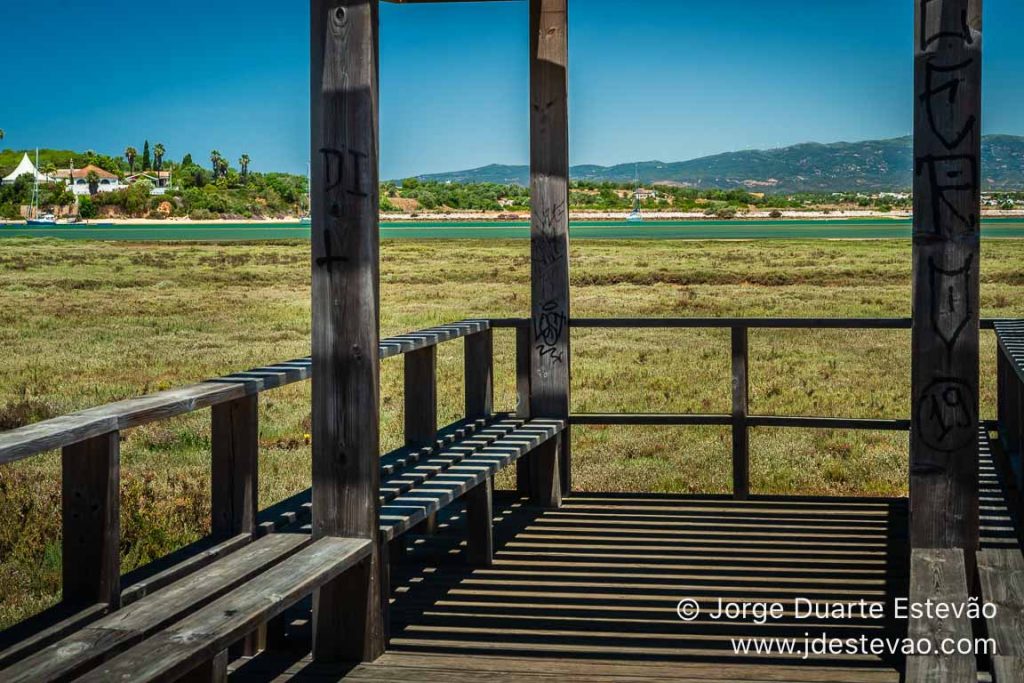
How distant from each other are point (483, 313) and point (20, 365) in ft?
41.1

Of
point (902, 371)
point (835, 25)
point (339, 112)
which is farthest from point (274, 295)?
point (835, 25)

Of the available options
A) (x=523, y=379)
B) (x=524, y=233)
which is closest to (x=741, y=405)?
(x=523, y=379)

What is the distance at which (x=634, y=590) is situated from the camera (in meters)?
5.39

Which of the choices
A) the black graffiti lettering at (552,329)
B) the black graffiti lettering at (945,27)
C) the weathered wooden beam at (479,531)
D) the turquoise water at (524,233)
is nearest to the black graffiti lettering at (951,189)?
the black graffiti lettering at (945,27)

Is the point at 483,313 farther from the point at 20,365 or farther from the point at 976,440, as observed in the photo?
the point at 976,440

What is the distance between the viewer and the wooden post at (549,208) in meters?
7.33

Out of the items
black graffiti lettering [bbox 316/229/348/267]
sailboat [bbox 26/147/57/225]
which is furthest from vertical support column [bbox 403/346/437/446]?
sailboat [bbox 26/147/57/225]

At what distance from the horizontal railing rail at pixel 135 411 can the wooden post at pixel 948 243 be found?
7.68ft

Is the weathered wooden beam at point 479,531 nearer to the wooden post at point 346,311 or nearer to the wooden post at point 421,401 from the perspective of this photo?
the wooden post at point 421,401

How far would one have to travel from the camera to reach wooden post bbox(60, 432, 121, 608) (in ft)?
12.4

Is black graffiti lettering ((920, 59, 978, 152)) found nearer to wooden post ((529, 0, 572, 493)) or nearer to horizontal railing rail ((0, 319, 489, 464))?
horizontal railing rail ((0, 319, 489, 464))

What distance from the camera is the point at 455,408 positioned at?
14562 mm

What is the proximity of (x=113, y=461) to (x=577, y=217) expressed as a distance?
7380 inches

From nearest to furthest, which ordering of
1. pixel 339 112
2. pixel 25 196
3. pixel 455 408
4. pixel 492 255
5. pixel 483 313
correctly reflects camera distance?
pixel 339 112, pixel 455 408, pixel 483 313, pixel 492 255, pixel 25 196
